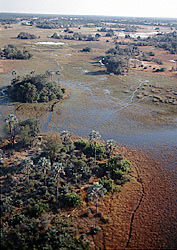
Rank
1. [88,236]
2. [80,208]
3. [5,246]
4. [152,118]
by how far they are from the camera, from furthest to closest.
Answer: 1. [152,118]
2. [80,208]
3. [88,236]
4. [5,246]

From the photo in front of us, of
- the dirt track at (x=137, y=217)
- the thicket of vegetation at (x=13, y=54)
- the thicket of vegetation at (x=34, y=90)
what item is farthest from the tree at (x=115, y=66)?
the dirt track at (x=137, y=217)

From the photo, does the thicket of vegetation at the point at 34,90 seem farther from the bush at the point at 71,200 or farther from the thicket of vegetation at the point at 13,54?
the thicket of vegetation at the point at 13,54

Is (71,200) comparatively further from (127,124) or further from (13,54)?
(13,54)

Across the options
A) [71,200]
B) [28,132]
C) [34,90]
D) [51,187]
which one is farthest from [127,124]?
[71,200]

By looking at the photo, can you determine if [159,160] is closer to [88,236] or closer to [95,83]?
[88,236]

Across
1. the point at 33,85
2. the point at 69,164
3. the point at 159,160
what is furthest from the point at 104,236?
the point at 33,85
